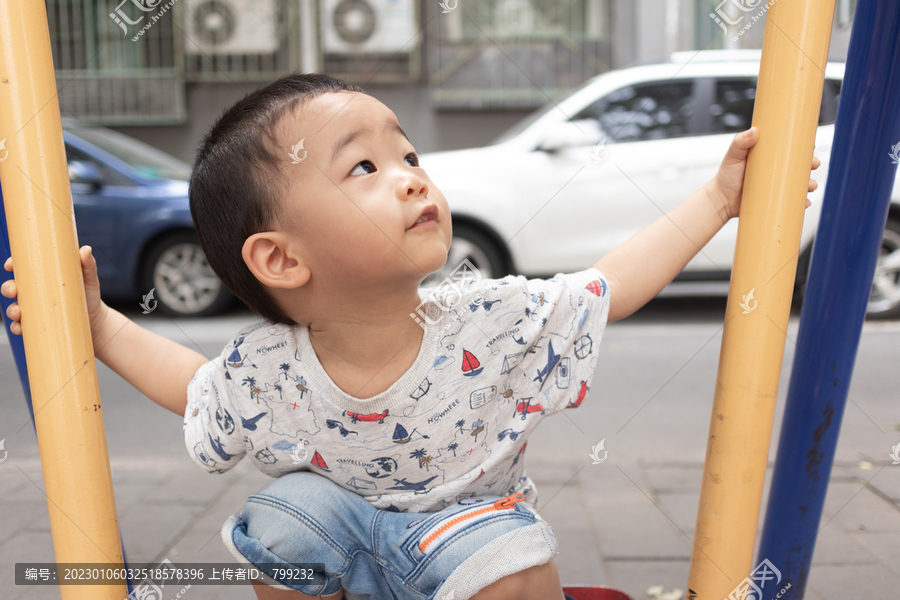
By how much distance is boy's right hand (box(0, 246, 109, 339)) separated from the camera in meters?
0.99

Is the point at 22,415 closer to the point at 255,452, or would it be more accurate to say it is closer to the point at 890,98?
the point at 255,452

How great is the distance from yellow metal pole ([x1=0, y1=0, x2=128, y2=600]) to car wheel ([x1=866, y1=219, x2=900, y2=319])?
4.53 meters

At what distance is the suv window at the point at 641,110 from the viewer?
4.36m

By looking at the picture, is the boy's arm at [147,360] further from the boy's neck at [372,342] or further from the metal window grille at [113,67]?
the metal window grille at [113,67]

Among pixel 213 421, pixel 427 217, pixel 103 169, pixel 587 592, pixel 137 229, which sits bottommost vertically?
pixel 137 229

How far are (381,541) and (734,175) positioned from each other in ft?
2.43

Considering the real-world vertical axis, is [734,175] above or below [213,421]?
above

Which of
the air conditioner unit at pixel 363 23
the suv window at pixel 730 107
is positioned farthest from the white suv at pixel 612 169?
the air conditioner unit at pixel 363 23

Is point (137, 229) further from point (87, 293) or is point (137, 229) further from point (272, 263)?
point (272, 263)

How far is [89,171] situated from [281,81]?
4.01 metres

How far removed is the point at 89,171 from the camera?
4551mm

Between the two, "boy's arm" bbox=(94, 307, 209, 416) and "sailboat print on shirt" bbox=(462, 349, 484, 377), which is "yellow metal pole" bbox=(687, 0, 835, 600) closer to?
"sailboat print on shirt" bbox=(462, 349, 484, 377)

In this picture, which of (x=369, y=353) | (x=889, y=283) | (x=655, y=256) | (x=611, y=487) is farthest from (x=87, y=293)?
(x=889, y=283)

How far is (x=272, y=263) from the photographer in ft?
3.52
